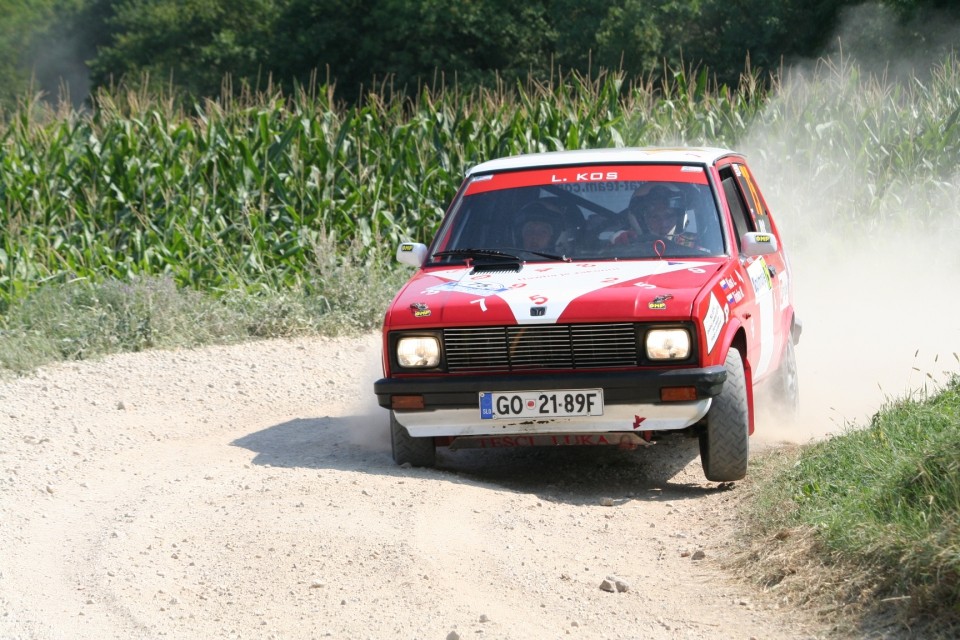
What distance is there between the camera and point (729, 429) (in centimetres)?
661

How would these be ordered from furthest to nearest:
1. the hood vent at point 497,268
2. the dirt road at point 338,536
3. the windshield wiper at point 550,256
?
the windshield wiper at point 550,256 < the hood vent at point 497,268 < the dirt road at point 338,536

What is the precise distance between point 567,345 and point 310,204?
26.2 ft

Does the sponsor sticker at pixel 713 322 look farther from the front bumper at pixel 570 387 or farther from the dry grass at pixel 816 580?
the dry grass at pixel 816 580

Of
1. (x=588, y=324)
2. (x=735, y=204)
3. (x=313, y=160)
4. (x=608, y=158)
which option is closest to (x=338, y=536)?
(x=588, y=324)

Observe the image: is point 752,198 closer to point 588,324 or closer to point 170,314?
point 588,324

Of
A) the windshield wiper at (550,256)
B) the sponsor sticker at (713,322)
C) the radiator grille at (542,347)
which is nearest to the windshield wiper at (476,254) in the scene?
the windshield wiper at (550,256)

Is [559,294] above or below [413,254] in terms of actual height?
above

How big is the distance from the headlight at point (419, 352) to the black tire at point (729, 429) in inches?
56.9

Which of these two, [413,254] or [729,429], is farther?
[413,254]

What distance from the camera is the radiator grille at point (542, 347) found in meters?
6.48

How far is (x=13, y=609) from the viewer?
5094mm

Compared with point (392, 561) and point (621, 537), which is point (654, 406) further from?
point (392, 561)

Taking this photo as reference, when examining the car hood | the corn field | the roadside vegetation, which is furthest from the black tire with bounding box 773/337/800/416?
the corn field

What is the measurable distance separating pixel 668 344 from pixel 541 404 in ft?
2.31
